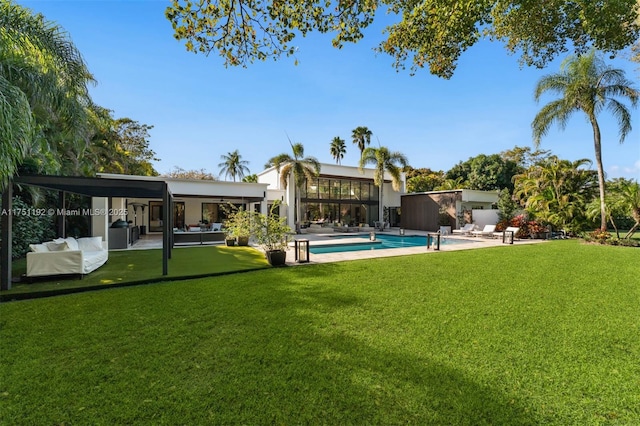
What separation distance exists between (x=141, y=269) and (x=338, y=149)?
104ft

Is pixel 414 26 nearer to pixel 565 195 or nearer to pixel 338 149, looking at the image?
pixel 565 195

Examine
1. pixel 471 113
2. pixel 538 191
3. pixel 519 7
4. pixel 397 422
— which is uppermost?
pixel 471 113

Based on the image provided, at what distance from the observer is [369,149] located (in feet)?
80.1

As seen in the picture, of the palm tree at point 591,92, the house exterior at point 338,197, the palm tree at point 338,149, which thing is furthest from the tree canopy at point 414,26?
the palm tree at point 338,149

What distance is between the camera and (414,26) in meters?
5.56

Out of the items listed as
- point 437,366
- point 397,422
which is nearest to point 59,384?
point 397,422

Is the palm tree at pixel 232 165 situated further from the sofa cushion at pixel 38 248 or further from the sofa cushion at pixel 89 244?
the sofa cushion at pixel 38 248

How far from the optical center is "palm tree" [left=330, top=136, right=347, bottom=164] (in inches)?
1458

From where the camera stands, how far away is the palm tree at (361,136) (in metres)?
36.2

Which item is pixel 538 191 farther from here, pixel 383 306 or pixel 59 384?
pixel 59 384

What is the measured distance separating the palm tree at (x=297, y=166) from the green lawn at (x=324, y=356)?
15.5m

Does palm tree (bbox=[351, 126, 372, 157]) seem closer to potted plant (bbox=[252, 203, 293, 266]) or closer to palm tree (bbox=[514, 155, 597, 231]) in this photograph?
palm tree (bbox=[514, 155, 597, 231])

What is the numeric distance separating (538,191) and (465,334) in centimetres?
1983

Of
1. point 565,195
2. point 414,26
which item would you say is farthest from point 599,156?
point 414,26
